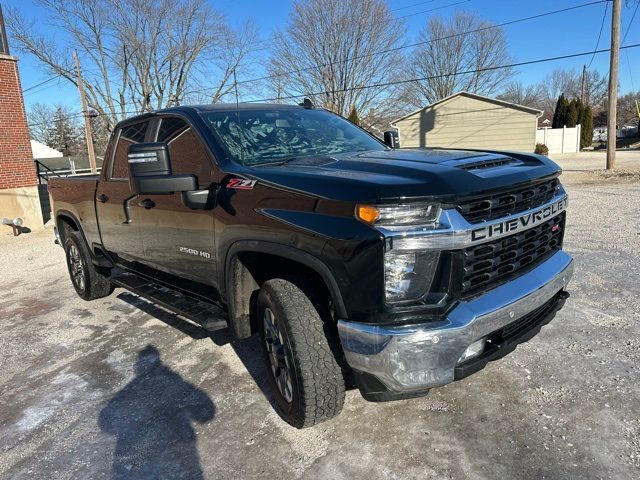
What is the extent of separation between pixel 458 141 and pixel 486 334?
31742 millimetres

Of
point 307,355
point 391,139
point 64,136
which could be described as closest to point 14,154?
point 391,139

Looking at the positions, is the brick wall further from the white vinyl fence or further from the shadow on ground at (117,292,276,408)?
the white vinyl fence

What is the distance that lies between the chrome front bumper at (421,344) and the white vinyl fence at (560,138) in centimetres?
4053

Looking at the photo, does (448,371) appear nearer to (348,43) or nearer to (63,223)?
(63,223)

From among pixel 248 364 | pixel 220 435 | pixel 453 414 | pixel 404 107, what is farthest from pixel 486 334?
pixel 404 107

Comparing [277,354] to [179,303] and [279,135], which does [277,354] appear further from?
[279,135]

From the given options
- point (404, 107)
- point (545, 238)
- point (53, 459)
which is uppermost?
→ point (404, 107)

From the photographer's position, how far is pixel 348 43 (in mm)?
37688

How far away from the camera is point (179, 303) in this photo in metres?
3.75

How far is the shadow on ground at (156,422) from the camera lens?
263 cm

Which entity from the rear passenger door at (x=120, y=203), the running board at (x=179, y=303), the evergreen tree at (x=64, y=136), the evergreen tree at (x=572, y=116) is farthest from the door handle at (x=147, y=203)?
the evergreen tree at (x=64, y=136)

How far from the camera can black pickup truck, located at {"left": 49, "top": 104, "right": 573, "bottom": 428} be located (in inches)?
88.8

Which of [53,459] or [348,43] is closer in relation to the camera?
[53,459]

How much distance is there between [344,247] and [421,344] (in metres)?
0.56
